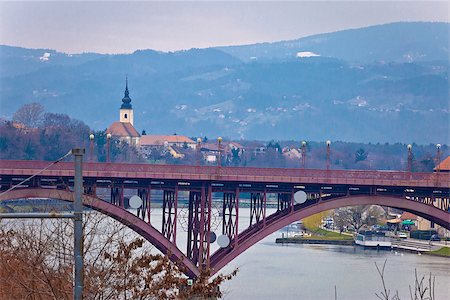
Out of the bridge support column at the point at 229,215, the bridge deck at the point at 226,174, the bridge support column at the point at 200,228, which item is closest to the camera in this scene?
the bridge deck at the point at 226,174

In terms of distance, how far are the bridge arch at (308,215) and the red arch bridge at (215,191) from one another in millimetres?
34

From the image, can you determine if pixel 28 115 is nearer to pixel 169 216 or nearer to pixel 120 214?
pixel 169 216

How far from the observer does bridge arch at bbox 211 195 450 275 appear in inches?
1754

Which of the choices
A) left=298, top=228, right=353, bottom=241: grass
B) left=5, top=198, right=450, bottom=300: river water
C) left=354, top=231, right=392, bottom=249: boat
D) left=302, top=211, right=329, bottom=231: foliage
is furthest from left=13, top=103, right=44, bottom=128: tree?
left=354, top=231, right=392, bottom=249: boat

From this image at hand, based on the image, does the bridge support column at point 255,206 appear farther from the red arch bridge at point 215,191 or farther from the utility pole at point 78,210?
the utility pole at point 78,210

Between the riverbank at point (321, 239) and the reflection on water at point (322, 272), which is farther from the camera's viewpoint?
the riverbank at point (321, 239)

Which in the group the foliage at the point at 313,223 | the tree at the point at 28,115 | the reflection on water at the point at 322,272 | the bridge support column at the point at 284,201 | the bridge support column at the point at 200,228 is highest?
the tree at the point at 28,115

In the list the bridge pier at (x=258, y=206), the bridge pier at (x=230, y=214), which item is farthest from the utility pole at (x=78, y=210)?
the bridge pier at (x=258, y=206)

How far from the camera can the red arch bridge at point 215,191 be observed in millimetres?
43031

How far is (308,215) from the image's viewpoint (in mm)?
45250

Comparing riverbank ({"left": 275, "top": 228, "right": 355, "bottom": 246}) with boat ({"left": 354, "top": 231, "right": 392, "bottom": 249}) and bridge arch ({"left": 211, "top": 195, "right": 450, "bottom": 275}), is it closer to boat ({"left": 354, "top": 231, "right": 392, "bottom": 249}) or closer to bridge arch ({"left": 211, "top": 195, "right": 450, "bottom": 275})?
boat ({"left": 354, "top": 231, "right": 392, "bottom": 249})

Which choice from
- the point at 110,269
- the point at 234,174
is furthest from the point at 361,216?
the point at 110,269

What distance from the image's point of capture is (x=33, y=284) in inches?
936

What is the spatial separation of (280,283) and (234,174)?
39.7 ft
